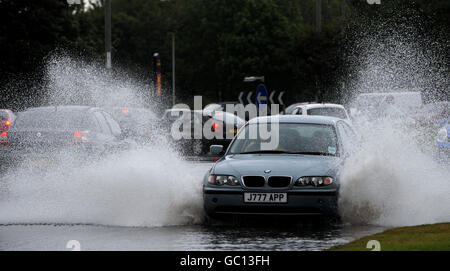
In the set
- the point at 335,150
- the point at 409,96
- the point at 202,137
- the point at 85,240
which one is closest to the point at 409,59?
the point at 409,96

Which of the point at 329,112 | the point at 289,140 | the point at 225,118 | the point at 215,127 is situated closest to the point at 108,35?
the point at 225,118

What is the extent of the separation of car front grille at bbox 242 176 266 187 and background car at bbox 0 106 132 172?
607 centimetres

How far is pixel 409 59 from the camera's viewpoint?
46000 mm

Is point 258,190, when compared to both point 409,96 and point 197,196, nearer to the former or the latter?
point 197,196

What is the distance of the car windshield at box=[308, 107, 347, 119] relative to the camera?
98.5 feet

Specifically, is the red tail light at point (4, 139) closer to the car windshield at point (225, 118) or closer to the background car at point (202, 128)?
the background car at point (202, 128)

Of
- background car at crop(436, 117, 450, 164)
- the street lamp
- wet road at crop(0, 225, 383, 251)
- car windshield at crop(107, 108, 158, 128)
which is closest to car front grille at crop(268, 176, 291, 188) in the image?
wet road at crop(0, 225, 383, 251)

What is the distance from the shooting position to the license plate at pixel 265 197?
1182cm

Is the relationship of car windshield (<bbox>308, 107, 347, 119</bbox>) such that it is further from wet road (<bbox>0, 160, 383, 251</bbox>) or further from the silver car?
wet road (<bbox>0, 160, 383, 251</bbox>)

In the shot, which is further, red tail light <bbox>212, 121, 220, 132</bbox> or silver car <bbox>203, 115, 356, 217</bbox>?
red tail light <bbox>212, 121, 220, 132</bbox>

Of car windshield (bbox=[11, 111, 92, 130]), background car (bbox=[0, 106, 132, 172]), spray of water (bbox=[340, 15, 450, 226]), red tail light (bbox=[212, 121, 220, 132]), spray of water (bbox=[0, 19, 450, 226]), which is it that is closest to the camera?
spray of water (bbox=[340, 15, 450, 226])

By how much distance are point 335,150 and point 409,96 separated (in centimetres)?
2271

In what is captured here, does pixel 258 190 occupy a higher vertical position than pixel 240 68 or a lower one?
lower
